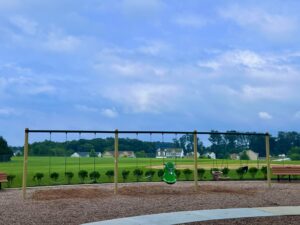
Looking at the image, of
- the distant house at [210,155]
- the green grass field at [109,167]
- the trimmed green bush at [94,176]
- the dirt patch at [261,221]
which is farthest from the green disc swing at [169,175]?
the green grass field at [109,167]

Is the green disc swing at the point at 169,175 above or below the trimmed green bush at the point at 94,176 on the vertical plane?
above

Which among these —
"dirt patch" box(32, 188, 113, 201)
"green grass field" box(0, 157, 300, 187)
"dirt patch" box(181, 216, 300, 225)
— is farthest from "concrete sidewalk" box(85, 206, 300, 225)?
"green grass field" box(0, 157, 300, 187)

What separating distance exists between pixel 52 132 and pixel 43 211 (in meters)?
4.81

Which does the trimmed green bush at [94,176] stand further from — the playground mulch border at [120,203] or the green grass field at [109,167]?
the playground mulch border at [120,203]

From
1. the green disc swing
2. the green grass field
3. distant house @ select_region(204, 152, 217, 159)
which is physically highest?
distant house @ select_region(204, 152, 217, 159)

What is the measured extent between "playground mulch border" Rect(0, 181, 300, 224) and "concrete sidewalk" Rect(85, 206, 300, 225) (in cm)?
53

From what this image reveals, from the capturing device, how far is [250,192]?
49.3 ft

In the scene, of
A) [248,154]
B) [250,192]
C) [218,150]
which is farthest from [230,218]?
[248,154]

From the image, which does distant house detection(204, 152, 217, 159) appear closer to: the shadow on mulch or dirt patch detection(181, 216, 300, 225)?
the shadow on mulch

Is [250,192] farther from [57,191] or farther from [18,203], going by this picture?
[18,203]

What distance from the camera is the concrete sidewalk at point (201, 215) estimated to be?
8748 millimetres

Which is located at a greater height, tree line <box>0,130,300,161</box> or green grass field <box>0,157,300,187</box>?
tree line <box>0,130,300,161</box>

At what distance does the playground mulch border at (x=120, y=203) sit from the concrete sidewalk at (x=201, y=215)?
1.74ft

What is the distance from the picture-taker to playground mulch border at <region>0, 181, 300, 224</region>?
962cm
